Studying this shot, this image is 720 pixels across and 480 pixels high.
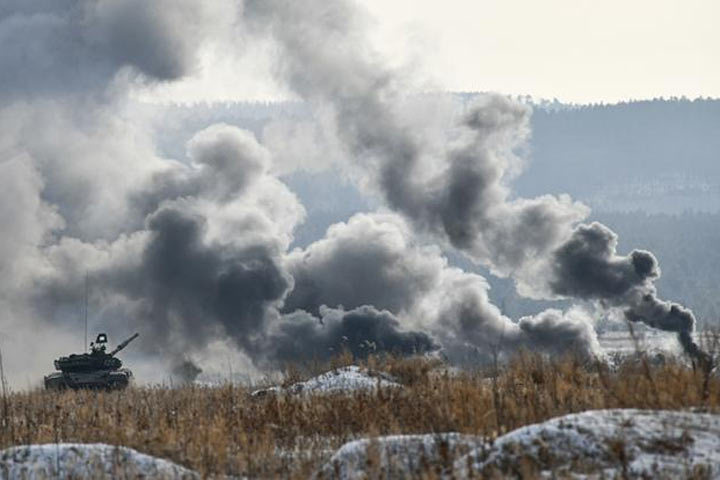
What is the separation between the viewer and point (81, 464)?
460 inches

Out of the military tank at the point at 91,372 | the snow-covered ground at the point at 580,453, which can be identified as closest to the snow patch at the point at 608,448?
the snow-covered ground at the point at 580,453

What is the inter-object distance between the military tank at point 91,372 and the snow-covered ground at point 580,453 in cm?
4408

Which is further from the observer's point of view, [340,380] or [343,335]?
[343,335]

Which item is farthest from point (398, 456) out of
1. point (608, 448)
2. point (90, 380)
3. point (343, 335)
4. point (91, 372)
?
point (343, 335)

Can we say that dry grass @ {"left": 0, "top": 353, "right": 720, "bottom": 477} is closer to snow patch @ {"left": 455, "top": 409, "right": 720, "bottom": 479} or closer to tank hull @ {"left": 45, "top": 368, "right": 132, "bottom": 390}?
snow patch @ {"left": 455, "top": 409, "right": 720, "bottom": 479}

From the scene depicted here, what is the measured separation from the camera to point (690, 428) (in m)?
10.2

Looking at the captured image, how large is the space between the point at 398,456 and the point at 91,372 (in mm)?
45372

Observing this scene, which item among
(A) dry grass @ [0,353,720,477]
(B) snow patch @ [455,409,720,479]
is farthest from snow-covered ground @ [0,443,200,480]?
(B) snow patch @ [455,409,720,479]

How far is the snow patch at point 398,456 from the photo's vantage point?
34.0 ft

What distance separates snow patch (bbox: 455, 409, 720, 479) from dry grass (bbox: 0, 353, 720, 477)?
0.70 metres

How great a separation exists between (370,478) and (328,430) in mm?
4731

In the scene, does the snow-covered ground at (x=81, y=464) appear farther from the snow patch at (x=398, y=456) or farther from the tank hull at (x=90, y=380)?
the tank hull at (x=90, y=380)

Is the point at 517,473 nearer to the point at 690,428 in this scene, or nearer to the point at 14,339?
the point at 690,428

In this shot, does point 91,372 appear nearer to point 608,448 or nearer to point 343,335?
point 343,335
